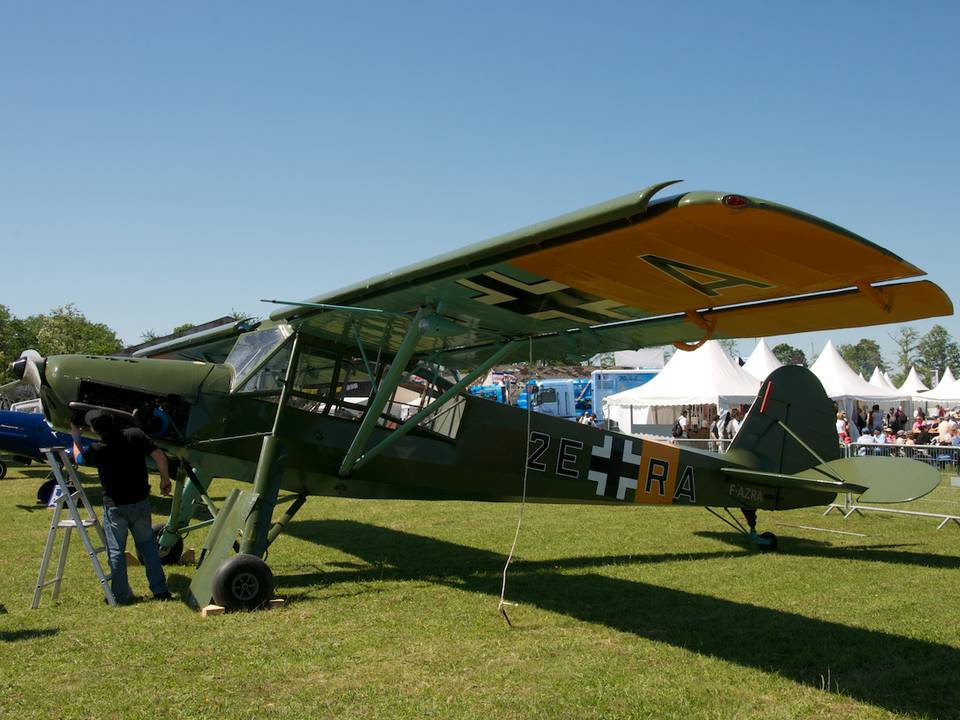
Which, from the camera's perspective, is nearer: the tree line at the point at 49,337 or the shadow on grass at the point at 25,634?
the shadow on grass at the point at 25,634

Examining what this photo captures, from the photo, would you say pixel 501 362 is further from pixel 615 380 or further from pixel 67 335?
pixel 67 335

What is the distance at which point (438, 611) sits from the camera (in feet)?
21.2

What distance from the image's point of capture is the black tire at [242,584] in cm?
619

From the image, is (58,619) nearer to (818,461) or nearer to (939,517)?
(818,461)

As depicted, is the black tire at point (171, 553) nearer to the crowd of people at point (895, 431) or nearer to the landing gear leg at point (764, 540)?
the landing gear leg at point (764, 540)

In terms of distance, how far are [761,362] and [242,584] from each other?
28934mm

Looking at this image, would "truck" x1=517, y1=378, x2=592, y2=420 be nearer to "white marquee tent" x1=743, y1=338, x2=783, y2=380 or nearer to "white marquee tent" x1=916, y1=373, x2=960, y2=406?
"white marquee tent" x1=743, y1=338, x2=783, y2=380

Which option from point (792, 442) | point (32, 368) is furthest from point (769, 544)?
point (32, 368)

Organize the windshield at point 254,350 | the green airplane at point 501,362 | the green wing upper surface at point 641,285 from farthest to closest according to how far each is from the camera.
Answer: the windshield at point 254,350 → the green airplane at point 501,362 → the green wing upper surface at point 641,285

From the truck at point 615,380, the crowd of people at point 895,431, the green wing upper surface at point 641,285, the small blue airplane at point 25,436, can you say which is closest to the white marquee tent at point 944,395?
the crowd of people at point 895,431

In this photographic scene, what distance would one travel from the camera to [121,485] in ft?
21.1

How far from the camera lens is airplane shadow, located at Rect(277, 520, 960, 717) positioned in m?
4.78

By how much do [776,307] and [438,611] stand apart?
3727mm

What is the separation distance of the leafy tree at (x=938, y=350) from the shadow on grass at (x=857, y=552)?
7315 inches
